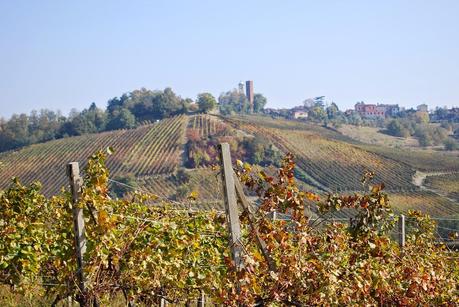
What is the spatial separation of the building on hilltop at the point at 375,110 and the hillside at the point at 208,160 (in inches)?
3416

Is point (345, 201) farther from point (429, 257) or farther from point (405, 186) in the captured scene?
Result: point (405, 186)

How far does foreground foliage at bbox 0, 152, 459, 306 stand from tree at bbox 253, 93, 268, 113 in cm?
13280

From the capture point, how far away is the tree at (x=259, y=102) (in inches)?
5433

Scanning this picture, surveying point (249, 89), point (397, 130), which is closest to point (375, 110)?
point (249, 89)

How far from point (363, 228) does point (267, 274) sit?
745 mm

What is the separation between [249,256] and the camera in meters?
3.52

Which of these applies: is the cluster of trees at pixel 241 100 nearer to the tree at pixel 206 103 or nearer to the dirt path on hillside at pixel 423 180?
the tree at pixel 206 103

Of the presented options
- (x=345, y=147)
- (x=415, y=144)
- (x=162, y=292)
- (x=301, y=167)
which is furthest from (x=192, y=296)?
(x=415, y=144)

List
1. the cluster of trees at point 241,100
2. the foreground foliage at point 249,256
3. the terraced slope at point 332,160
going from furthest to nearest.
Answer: the cluster of trees at point 241,100 → the terraced slope at point 332,160 → the foreground foliage at point 249,256

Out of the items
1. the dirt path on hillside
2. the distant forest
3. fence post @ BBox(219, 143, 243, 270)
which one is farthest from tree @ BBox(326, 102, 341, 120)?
fence post @ BBox(219, 143, 243, 270)

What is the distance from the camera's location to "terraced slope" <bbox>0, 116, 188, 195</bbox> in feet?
183

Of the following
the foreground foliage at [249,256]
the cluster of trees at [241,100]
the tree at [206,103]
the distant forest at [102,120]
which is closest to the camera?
the foreground foliage at [249,256]

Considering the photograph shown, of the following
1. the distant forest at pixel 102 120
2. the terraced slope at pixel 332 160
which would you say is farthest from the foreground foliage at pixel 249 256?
the distant forest at pixel 102 120

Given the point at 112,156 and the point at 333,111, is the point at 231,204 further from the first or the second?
the point at 333,111
